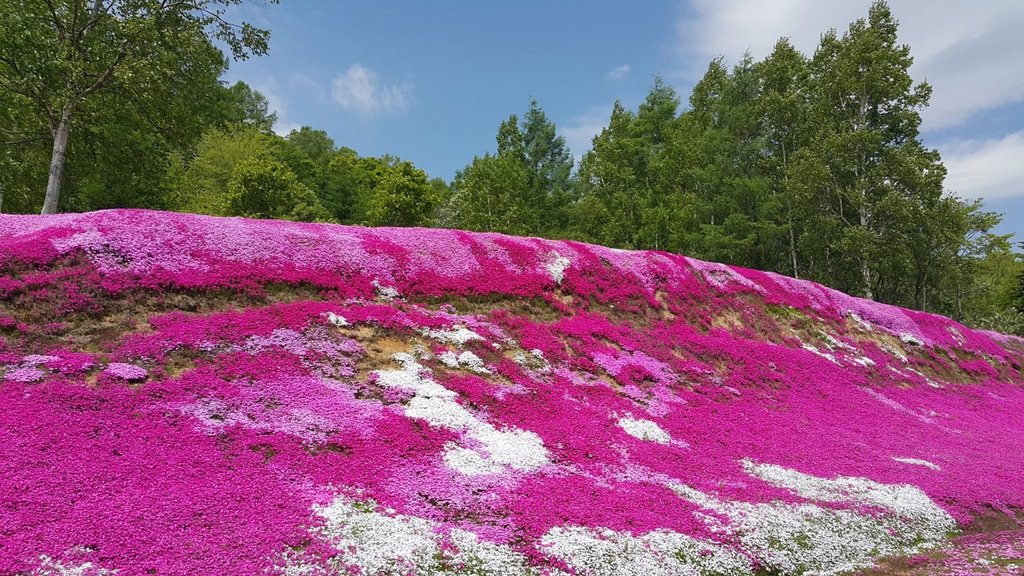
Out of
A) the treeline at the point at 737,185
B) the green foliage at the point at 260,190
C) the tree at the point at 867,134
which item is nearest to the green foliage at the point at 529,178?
the treeline at the point at 737,185

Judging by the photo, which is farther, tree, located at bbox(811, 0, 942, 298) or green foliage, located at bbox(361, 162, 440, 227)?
tree, located at bbox(811, 0, 942, 298)

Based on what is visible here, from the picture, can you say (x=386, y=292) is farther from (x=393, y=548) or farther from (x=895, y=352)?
(x=895, y=352)

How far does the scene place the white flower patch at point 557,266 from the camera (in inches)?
899

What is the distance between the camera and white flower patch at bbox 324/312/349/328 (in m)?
15.3

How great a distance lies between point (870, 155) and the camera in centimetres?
5484

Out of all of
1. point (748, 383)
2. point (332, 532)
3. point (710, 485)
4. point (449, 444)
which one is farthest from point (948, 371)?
point (332, 532)

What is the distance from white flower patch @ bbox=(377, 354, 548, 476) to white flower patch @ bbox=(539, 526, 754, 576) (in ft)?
8.05

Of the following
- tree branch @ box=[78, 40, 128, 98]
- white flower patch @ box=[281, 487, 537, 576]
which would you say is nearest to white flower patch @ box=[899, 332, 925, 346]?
white flower patch @ box=[281, 487, 537, 576]

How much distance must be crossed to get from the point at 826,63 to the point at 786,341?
1918 inches

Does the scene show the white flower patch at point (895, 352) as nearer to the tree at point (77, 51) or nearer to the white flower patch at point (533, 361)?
the white flower patch at point (533, 361)

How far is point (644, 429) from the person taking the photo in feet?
50.6

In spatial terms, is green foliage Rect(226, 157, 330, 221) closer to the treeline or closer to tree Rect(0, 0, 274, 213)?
the treeline

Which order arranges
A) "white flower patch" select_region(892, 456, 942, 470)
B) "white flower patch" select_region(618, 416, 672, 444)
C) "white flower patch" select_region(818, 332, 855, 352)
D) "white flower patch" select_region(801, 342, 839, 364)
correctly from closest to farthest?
"white flower patch" select_region(618, 416, 672, 444)
"white flower patch" select_region(892, 456, 942, 470)
"white flower patch" select_region(801, 342, 839, 364)
"white flower patch" select_region(818, 332, 855, 352)

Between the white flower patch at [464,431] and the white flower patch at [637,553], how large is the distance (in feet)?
8.05
